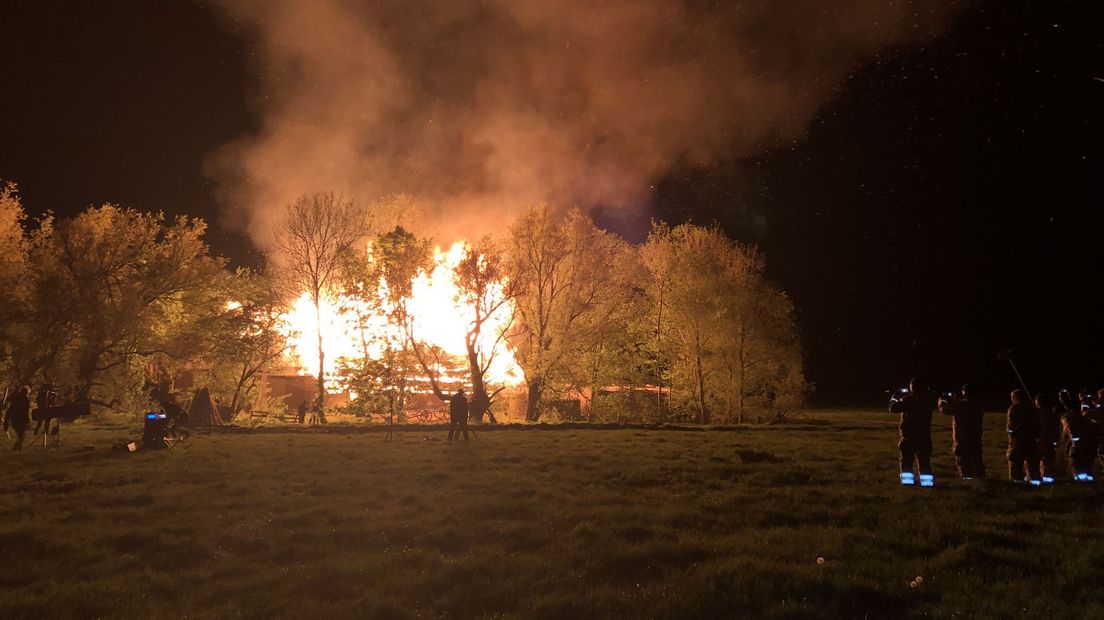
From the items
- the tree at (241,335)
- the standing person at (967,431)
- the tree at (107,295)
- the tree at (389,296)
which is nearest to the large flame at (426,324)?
the tree at (389,296)

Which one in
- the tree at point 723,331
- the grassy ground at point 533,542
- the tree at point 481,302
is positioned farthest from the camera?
the tree at point 723,331

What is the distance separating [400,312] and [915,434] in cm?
2784

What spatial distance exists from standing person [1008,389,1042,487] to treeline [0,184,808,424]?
25.1 m

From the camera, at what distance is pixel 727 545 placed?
880 centimetres

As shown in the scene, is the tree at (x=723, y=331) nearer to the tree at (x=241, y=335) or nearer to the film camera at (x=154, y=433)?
the tree at (x=241, y=335)

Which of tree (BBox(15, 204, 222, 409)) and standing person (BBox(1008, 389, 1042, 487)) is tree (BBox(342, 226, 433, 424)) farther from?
standing person (BBox(1008, 389, 1042, 487))

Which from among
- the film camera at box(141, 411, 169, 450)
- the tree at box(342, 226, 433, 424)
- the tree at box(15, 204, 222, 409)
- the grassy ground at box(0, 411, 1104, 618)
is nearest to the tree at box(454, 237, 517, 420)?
the tree at box(342, 226, 433, 424)

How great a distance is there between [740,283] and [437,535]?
35.0 meters

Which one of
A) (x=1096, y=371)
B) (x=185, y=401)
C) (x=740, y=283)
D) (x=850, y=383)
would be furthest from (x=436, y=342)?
(x=1096, y=371)

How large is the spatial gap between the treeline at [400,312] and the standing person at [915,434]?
23514mm

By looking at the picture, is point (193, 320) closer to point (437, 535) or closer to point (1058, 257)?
point (437, 535)

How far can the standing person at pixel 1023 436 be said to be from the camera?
13.9 metres

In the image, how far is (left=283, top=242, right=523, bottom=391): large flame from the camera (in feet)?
119

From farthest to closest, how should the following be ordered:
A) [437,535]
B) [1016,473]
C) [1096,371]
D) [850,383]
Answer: [850,383] → [1096,371] → [1016,473] → [437,535]
